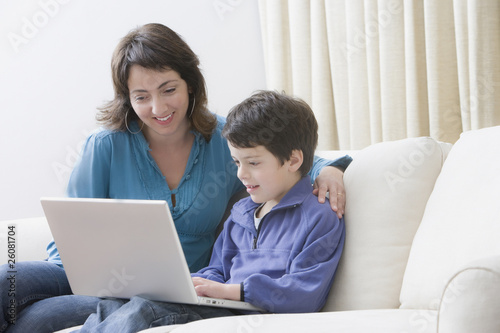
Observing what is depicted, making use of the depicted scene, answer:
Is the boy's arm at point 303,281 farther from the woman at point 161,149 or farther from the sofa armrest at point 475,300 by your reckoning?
the sofa armrest at point 475,300

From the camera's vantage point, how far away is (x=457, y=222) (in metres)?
1.30

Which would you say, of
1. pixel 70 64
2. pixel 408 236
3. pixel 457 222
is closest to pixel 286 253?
pixel 408 236

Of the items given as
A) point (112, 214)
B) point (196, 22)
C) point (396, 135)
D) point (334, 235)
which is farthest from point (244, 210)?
point (196, 22)

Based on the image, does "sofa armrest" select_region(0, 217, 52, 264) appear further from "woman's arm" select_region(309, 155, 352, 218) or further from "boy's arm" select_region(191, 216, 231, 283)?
"woman's arm" select_region(309, 155, 352, 218)

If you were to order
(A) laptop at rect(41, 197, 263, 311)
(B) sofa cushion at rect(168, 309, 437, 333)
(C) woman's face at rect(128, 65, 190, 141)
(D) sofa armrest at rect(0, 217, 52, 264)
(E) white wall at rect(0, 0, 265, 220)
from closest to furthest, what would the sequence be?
(B) sofa cushion at rect(168, 309, 437, 333)
(A) laptop at rect(41, 197, 263, 311)
(C) woman's face at rect(128, 65, 190, 141)
(D) sofa armrest at rect(0, 217, 52, 264)
(E) white wall at rect(0, 0, 265, 220)

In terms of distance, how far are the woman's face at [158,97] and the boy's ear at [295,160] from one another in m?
0.42

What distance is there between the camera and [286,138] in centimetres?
149

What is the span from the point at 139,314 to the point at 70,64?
6.25ft

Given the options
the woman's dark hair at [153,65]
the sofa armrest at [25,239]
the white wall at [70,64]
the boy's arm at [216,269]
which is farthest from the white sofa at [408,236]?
the white wall at [70,64]

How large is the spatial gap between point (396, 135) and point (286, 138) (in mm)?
874

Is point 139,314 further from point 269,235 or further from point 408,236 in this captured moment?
point 408,236

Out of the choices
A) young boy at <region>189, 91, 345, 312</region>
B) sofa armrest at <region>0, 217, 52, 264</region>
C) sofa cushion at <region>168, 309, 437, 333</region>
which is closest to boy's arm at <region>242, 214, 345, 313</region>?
young boy at <region>189, 91, 345, 312</region>

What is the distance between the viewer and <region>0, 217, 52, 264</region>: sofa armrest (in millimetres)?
1886

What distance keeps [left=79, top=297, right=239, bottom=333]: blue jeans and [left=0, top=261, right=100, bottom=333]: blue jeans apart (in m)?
0.15
